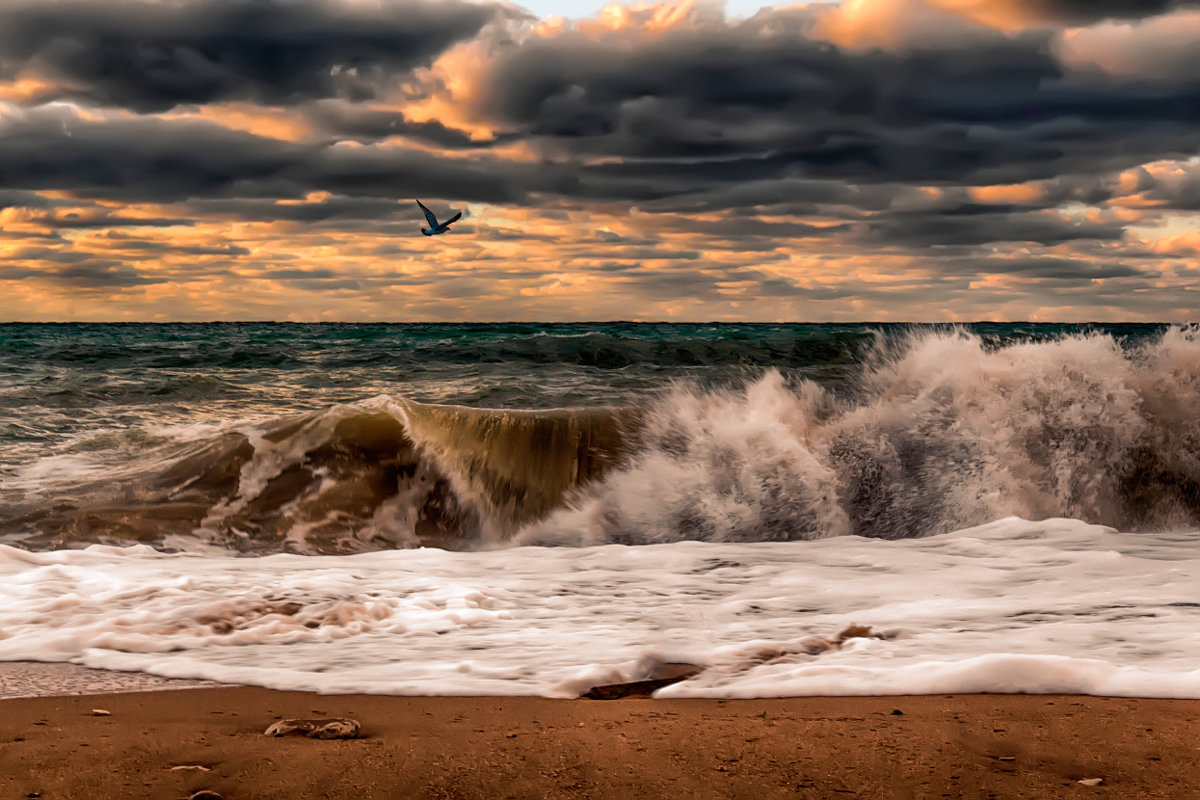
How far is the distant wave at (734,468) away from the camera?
6.69 metres

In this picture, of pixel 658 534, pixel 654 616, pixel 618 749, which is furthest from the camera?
pixel 658 534

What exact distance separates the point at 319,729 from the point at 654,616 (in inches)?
69.9

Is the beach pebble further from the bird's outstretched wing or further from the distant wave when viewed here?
the bird's outstretched wing

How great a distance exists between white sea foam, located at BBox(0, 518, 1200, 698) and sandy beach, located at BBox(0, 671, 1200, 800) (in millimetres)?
220

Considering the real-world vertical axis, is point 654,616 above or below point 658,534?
above

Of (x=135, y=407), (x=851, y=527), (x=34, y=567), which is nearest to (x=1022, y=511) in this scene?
(x=851, y=527)

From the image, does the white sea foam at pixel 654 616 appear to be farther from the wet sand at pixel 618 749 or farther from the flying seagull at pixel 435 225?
the flying seagull at pixel 435 225

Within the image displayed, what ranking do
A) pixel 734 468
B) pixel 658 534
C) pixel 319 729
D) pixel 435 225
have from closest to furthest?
pixel 319 729
pixel 658 534
pixel 734 468
pixel 435 225

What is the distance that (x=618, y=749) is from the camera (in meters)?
2.28

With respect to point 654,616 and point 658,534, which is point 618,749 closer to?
point 654,616

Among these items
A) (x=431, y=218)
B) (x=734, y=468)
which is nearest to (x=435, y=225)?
(x=431, y=218)

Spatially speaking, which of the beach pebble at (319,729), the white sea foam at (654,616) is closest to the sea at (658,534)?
the white sea foam at (654,616)

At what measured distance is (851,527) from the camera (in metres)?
6.59

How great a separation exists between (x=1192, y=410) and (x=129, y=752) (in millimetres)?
7823
